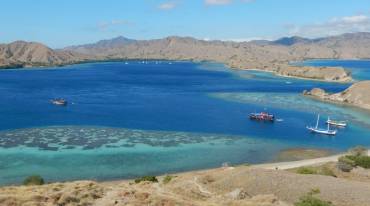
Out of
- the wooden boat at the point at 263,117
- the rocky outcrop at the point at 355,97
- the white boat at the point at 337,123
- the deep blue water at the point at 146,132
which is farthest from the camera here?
the rocky outcrop at the point at 355,97

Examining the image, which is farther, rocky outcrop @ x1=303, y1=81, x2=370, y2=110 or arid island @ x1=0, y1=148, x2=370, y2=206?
rocky outcrop @ x1=303, y1=81, x2=370, y2=110

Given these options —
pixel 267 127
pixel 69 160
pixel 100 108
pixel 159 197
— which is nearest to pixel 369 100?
pixel 267 127

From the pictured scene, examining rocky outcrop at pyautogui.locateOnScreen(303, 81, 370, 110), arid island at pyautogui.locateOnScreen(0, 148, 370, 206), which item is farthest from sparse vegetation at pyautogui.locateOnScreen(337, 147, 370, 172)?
rocky outcrop at pyautogui.locateOnScreen(303, 81, 370, 110)

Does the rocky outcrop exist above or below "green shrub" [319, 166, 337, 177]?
below

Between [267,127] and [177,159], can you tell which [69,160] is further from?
[267,127]

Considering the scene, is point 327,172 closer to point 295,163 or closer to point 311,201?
point 295,163

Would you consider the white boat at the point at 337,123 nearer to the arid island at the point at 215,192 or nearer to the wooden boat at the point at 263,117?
the wooden boat at the point at 263,117

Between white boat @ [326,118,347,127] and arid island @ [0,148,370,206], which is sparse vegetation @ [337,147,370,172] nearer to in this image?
arid island @ [0,148,370,206]

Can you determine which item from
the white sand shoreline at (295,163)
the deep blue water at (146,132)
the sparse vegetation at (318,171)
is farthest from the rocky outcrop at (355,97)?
the sparse vegetation at (318,171)

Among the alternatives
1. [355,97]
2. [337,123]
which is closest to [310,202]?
[337,123]
